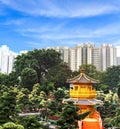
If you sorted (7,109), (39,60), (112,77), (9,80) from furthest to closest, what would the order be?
(112,77) < (39,60) < (9,80) < (7,109)

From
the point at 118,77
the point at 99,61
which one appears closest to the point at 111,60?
the point at 99,61

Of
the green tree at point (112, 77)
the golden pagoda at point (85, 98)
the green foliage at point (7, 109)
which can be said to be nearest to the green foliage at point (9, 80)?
the green tree at point (112, 77)

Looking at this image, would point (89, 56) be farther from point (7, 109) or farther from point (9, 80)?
point (7, 109)

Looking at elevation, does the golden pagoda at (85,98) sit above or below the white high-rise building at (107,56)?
below

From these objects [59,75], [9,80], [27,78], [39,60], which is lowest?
[9,80]

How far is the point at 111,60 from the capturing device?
289 feet

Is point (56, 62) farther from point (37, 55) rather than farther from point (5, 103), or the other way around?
point (5, 103)

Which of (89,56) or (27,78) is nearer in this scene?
(27,78)

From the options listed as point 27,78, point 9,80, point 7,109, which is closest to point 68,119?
point 7,109

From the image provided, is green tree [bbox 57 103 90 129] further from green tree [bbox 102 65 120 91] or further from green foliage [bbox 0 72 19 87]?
green tree [bbox 102 65 120 91]

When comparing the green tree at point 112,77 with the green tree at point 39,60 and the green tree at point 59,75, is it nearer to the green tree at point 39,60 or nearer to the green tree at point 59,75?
the green tree at point 59,75

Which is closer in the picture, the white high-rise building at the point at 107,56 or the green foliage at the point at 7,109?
the green foliage at the point at 7,109

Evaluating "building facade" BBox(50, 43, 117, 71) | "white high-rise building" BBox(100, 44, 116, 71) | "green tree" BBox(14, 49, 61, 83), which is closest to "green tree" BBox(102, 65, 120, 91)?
"green tree" BBox(14, 49, 61, 83)

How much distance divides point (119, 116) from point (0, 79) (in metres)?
28.2
